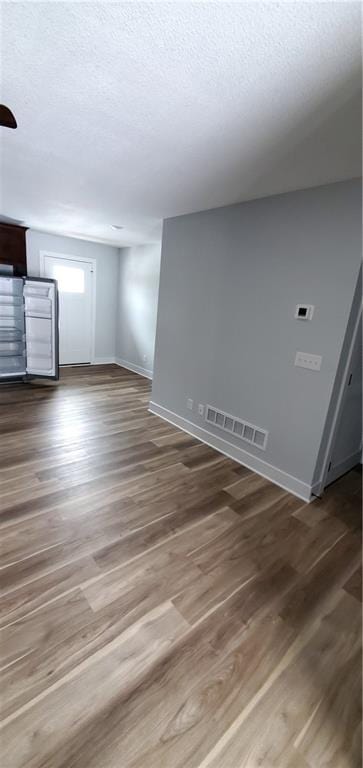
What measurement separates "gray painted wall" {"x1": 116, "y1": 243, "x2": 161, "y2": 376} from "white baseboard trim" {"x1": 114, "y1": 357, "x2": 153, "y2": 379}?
0.02 m

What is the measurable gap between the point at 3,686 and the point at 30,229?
5.43 meters

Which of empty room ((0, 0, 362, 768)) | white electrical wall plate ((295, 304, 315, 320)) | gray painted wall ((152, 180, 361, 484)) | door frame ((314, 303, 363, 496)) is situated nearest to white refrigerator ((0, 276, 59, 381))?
empty room ((0, 0, 362, 768))

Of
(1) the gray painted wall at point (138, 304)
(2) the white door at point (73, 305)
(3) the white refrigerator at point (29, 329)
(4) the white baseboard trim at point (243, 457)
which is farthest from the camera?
(2) the white door at point (73, 305)

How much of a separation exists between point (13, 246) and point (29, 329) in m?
1.19

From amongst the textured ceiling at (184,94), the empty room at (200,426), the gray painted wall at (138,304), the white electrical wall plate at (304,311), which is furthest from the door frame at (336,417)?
the gray painted wall at (138,304)

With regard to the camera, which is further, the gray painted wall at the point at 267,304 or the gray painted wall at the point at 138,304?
the gray painted wall at the point at 138,304

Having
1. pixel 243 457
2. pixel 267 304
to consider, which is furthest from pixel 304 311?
pixel 243 457

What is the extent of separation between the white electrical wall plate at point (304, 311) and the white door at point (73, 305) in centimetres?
449

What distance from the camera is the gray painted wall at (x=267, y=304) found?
81.9 inches

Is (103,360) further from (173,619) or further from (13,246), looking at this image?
(173,619)

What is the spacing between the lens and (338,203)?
79.4 inches

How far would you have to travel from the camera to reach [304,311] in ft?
7.36

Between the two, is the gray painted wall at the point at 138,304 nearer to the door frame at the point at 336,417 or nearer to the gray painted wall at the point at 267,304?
the gray painted wall at the point at 267,304

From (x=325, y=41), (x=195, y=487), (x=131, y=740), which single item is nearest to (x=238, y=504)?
(x=195, y=487)
